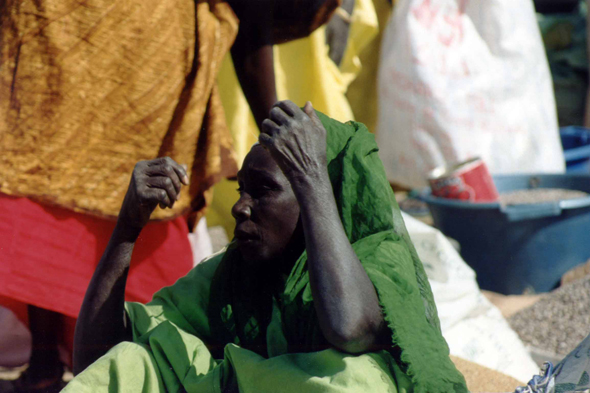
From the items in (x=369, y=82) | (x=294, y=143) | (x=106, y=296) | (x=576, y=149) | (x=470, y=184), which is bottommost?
(x=576, y=149)

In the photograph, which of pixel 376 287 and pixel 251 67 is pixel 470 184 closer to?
pixel 251 67

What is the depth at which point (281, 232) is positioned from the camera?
1.55 metres

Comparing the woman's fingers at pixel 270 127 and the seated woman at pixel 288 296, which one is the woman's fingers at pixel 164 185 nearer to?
the seated woman at pixel 288 296

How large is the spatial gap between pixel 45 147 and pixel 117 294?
64 cm

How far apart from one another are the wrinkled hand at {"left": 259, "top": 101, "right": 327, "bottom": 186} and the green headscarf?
140 millimetres

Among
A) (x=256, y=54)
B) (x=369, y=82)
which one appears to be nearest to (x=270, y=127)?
(x=256, y=54)

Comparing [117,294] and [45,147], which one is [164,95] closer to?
[45,147]

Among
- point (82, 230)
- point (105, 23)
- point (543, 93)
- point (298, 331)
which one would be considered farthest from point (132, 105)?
point (543, 93)

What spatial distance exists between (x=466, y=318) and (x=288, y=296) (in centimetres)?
132

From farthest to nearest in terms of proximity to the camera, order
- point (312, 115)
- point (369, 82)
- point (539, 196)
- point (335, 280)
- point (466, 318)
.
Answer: point (369, 82) → point (539, 196) → point (466, 318) → point (312, 115) → point (335, 280)

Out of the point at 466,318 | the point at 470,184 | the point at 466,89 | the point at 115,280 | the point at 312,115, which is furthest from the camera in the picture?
the point at 466,89

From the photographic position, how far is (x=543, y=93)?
452 cm

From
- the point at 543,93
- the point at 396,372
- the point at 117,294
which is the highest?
the point at 117,294

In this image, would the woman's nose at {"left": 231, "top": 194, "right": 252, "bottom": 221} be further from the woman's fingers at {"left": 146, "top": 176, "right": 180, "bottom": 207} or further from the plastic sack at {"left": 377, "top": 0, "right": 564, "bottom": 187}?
the plastic sack at {"left": 377, "top": 0, "right": 564, "bottom": 187}
